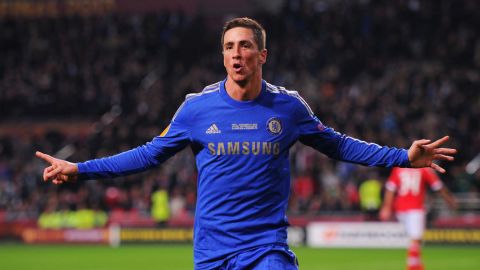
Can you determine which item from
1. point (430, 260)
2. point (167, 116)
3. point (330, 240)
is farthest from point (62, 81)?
point (430, 260)

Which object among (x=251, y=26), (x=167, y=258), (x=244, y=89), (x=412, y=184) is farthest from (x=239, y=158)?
(x=167, y=258)

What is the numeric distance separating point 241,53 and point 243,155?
0.59 meters

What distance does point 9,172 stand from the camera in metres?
27.5

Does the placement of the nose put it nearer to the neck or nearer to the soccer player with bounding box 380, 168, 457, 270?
the neck

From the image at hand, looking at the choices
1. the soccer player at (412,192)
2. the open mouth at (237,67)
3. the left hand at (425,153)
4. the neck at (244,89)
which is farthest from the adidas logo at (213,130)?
the soccer player at (412,192)

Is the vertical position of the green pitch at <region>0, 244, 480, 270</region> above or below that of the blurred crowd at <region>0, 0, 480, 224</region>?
below

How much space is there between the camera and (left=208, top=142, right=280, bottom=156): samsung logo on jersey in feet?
17.6

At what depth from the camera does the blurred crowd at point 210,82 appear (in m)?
24.3

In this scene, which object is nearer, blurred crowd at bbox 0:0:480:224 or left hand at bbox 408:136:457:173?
left hand at bbox 408:136:457:173

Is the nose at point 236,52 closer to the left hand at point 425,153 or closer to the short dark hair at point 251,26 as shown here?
the short dark hair at point 251,26

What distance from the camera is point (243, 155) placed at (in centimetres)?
536

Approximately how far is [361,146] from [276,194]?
0.62 m

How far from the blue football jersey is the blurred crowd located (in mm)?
17855

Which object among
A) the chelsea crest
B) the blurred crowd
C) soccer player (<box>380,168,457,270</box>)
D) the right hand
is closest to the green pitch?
soccer player (<box>380,168,457,270</box>)
